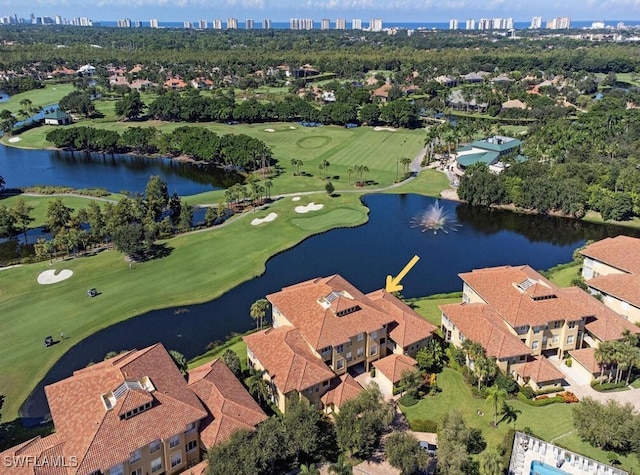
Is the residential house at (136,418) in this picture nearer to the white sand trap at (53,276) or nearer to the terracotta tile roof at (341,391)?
the terracotta tile roof at (341,391)

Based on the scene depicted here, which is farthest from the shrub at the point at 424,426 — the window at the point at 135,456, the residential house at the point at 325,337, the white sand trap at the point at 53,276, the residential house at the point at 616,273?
the white sand trap at the point at 53,276

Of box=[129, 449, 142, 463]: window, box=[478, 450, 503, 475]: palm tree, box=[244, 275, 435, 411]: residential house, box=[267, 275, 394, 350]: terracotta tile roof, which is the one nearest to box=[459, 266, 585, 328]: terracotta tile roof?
box=[244, 275, 435, 411]: residential house

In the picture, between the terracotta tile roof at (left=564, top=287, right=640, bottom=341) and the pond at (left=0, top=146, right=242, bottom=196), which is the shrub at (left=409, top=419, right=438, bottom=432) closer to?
the terracotta tile roof at (left=564, top=287, right=640, bottom=341)

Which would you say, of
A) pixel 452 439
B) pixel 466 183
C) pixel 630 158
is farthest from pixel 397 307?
pixel 630 158

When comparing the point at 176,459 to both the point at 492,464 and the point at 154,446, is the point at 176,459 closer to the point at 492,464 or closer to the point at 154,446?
the point at 154,446

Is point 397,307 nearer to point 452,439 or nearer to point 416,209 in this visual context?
point 452,439

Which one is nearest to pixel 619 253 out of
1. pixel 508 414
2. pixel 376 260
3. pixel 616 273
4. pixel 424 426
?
pixel 616 273
